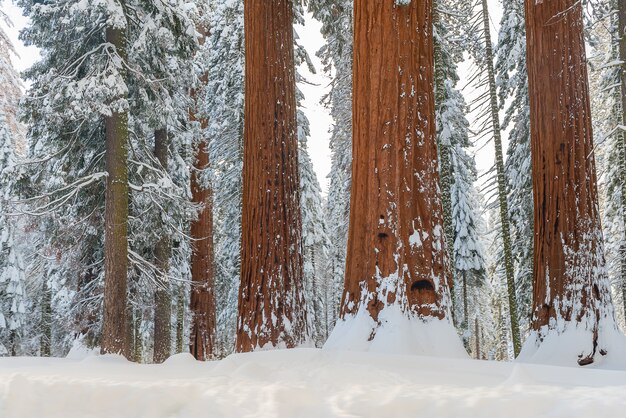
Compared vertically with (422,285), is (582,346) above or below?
below

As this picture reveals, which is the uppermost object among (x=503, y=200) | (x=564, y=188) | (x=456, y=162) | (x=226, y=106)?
(x=226, y=106)

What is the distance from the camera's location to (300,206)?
6309mm

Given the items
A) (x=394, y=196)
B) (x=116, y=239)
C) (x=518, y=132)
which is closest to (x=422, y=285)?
(x=394, y=196)

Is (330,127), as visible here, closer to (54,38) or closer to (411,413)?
(54,38)

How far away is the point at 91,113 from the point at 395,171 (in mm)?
6946

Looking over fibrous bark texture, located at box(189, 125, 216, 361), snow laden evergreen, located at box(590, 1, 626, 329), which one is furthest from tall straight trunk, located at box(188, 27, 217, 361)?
snow laden evergreen, located at box(590, 1, 626, 329)

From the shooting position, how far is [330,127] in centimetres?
1622

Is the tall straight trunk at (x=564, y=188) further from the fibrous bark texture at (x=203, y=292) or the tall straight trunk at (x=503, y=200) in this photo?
the fibrous bark texture at (x=203, y=292)

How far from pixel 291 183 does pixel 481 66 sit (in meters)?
7.75

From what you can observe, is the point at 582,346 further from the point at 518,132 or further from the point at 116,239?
the point at 518,132

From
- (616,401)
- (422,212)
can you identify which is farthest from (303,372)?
(422,212)

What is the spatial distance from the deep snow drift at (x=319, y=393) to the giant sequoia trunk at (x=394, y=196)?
1.51 metres

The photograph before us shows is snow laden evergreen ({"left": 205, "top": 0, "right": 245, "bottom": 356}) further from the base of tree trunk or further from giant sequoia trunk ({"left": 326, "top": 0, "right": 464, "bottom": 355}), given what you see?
the base of tree trunk

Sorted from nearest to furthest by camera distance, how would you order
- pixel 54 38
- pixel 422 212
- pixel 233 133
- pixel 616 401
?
pixel 616 401
pixel 422 212
pixel 54 38
pixel 233 133
